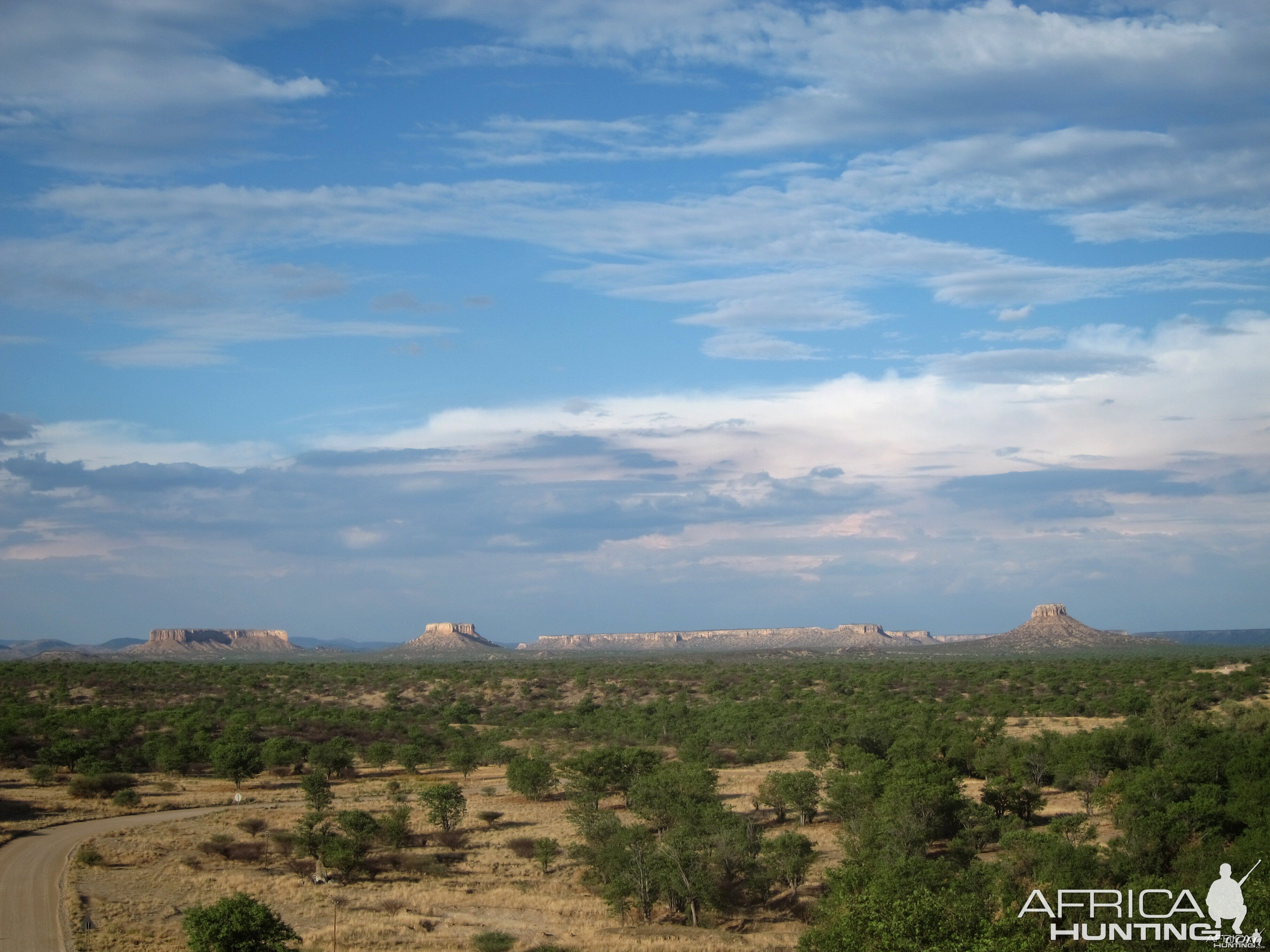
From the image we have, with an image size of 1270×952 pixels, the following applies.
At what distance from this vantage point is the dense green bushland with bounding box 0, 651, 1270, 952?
28500mm

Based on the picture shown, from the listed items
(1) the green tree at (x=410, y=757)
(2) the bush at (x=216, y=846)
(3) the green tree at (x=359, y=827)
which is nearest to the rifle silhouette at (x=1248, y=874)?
(3) the green tree at (x=359, y=827)

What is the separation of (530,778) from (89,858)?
21.2 m

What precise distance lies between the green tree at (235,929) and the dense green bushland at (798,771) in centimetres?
1225

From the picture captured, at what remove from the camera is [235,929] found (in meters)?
23.3

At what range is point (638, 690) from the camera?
10450cm

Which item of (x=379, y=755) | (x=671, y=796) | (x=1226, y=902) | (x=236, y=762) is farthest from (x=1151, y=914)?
(x=379, y=755)

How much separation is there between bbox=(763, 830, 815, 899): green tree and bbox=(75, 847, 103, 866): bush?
80.0 ft

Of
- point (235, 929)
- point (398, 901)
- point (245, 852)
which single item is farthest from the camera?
point (245, 852)

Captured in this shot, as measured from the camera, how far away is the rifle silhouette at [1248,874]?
79.1 ft

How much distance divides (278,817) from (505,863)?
12388 mm

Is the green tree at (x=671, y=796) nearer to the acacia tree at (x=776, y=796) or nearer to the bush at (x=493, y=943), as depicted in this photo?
the acacia tree at (x=776, y=796)

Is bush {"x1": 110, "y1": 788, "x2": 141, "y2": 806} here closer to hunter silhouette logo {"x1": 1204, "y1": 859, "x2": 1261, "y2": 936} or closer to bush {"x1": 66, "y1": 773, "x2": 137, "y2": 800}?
bush {"x1": 66, "y1": 773, "x2": 137, "y2": 800}

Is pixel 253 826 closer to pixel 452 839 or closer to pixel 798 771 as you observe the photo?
pixel 452 839

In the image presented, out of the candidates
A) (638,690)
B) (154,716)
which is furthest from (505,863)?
(638,690)
